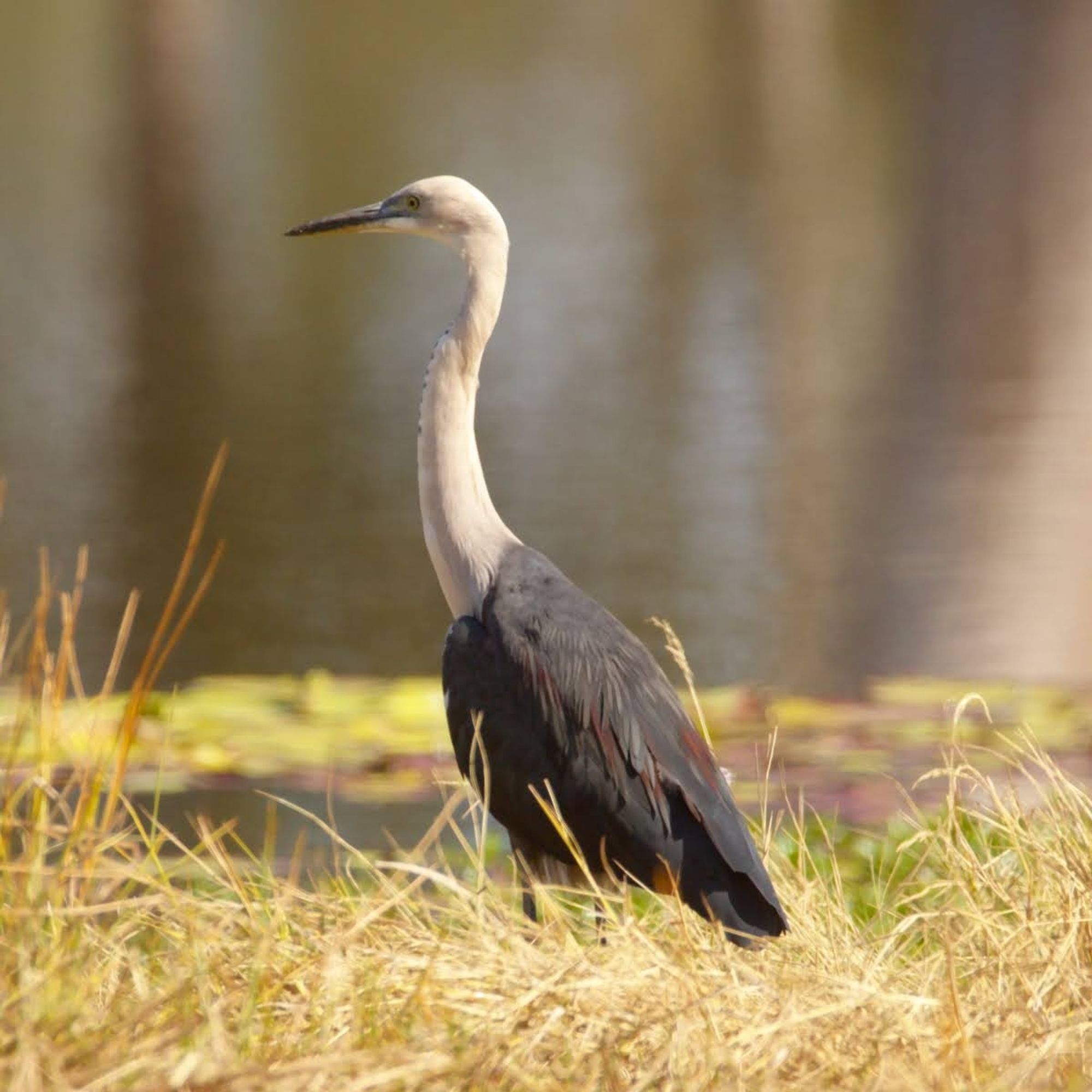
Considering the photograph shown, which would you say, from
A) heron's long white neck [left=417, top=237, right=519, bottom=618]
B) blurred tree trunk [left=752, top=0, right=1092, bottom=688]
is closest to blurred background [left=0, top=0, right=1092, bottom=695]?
blurred tree trunk [left=752, top=0, right=1092, bottom=688]

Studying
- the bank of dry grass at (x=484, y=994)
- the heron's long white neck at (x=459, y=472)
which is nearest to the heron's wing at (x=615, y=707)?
the heron's long white neck at (x=459, y=472)

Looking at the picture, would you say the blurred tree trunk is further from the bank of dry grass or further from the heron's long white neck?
the bank of dry grass

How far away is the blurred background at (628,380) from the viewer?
7.12 metres

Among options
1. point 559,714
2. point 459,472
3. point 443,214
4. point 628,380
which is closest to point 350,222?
point 443,214

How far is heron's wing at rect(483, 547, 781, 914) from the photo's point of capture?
10.6 ft

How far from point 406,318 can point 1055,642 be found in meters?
8.13

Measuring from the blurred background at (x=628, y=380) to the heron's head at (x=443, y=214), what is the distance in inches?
107

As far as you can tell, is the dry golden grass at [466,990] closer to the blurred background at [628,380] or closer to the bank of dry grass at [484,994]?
the bank of dry grass at [484,994]

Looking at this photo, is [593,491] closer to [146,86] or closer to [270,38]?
[146,86]

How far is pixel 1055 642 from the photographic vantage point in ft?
22.0

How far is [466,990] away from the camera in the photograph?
2.46 m

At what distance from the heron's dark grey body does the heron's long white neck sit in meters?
0.09

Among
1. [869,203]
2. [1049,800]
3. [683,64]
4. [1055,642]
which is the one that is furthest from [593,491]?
[683,64]

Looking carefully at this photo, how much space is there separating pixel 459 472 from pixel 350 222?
641mm
